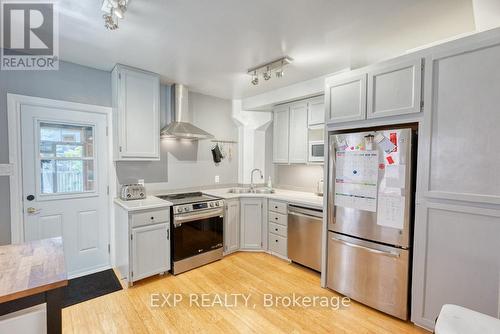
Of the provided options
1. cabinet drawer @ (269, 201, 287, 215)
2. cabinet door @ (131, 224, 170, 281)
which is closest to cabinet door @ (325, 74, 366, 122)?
cabinet drawer @ (269, 201, 287, 215)

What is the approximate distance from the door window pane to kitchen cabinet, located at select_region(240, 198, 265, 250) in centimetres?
202

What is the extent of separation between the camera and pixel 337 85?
2357 mm

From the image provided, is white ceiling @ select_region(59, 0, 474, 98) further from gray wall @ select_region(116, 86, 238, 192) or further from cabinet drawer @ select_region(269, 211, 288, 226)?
cabinet drawer @ select_region(269, 211, 288, 226)

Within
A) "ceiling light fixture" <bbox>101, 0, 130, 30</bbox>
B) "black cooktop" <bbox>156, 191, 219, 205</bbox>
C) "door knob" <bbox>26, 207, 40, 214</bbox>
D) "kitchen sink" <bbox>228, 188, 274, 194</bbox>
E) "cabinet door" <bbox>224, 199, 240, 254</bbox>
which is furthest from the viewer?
"kitchen sink" <bbox>228, 188, 274, 194</bbox>

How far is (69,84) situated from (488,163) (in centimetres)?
394

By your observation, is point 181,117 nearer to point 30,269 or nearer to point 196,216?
point 196,216

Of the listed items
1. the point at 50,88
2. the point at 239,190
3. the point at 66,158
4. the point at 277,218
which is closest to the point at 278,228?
the point at 277,218

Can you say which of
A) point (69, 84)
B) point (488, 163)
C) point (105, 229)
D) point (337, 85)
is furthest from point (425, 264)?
point (69, 84)

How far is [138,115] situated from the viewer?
9.27 feet

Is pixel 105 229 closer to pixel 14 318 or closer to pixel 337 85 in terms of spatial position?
pixel 14 318

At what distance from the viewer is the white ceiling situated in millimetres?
1646

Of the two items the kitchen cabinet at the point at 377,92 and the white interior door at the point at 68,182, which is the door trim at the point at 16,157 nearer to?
the white interior door at the point at 68,182

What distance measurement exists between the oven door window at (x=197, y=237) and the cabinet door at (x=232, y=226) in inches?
4.3

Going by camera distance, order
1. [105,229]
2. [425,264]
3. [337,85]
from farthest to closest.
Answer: [105,229]
[337,85]
[425,264]
